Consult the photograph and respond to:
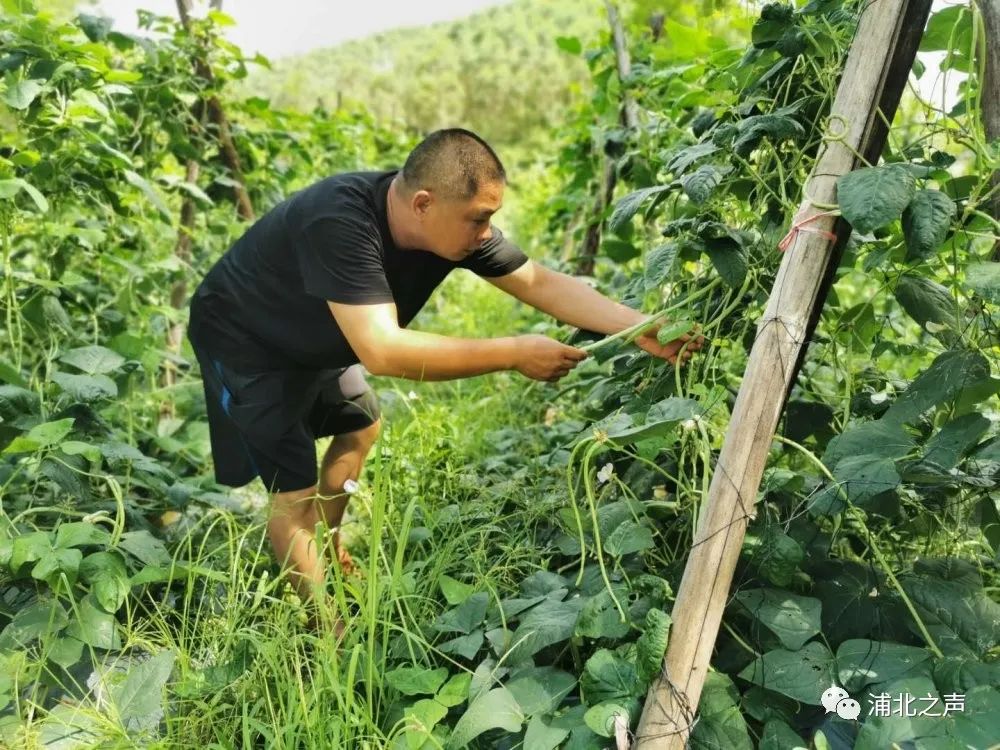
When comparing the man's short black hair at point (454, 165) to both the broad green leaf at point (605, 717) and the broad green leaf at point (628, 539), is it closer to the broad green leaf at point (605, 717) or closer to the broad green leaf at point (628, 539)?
the broad green leaf at point (628, 539)

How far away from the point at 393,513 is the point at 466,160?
37.3 inches

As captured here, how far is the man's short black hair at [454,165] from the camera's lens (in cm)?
197

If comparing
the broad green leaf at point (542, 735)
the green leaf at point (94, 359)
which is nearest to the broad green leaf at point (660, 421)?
the broad green leaf at point (542, 735)

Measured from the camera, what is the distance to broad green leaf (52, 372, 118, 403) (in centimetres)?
244

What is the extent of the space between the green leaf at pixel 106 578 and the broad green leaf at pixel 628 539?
3.52 ft

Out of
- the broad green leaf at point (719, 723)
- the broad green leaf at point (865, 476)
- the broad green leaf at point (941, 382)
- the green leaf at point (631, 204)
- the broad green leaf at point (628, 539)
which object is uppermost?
the green leaf at point (631, 204)

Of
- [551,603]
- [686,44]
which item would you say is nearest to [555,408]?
[686,44]

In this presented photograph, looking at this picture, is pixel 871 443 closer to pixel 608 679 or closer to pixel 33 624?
pixel 608 679

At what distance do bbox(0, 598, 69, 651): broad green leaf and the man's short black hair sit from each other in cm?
118

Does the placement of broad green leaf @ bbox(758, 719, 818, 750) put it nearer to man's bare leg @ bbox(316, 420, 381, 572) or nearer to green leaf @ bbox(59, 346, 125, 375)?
man's bare leg @ bbox(316, 420, 381, 572)

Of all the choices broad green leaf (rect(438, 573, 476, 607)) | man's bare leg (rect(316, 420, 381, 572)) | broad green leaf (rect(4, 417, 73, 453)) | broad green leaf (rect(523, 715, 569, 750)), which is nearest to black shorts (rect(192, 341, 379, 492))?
man's bare leg (rect(316, 420, 381, 572))

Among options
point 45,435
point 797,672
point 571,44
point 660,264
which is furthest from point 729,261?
point 571,44

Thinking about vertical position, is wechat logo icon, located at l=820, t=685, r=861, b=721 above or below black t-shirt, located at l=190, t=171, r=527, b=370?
below

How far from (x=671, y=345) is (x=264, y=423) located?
1.02 metres
